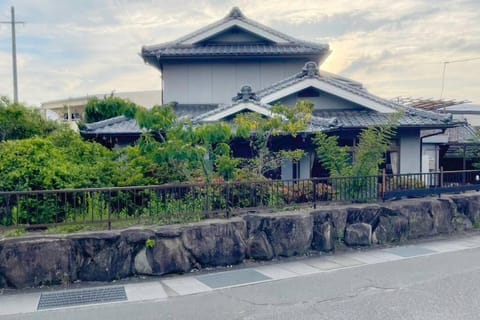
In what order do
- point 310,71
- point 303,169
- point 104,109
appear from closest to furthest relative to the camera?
1. point 303,169
2. point 310,71
3. point 104,109

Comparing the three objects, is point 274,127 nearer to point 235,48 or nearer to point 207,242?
point 207,242

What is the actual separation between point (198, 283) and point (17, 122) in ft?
26.5

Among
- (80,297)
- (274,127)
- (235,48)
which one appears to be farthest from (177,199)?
(235,48)

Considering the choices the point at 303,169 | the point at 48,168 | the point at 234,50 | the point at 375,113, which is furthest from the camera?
the point at 234,50

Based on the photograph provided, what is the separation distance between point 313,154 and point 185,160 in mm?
5781

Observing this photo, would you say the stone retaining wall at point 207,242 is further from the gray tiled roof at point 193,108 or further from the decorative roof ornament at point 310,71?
the gray tiled roof at point 193,108

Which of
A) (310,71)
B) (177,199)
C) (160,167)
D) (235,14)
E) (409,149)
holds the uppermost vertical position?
(235,14)

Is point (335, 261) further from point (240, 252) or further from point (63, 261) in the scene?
point (63, 261)

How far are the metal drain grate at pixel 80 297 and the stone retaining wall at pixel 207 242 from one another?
36cm

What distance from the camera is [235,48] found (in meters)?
16.0

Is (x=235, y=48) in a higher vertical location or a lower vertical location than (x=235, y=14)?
lower

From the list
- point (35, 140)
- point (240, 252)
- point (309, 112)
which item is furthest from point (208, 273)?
point (309, 112)

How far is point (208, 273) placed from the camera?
6.74 metres

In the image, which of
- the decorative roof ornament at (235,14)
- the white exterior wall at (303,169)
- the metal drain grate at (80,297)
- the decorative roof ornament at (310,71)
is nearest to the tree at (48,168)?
the metal drain grate at (80,297)
